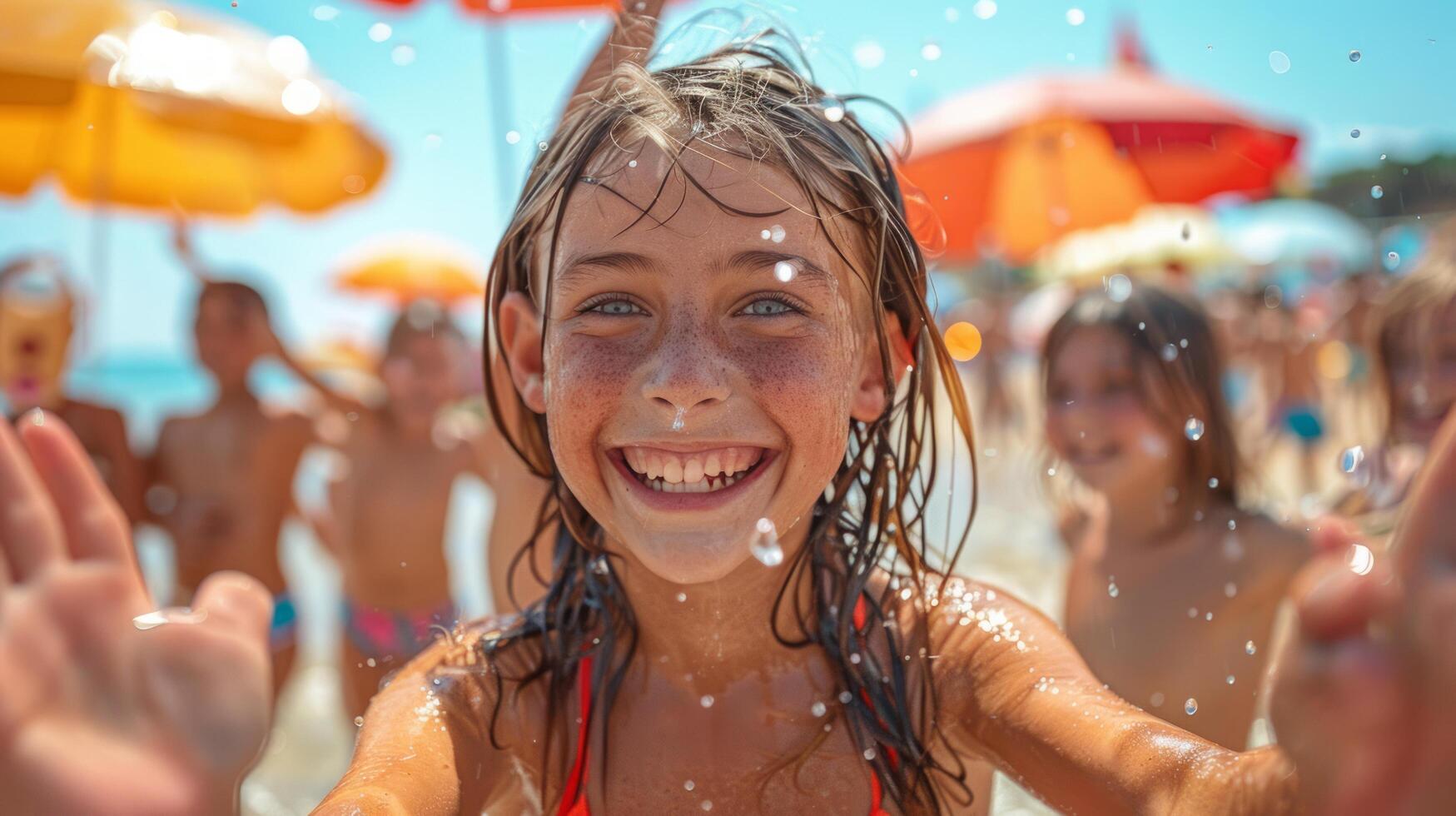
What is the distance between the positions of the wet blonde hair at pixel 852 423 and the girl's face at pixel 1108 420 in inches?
66.6

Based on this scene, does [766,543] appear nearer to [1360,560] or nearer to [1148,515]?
[1360,560]

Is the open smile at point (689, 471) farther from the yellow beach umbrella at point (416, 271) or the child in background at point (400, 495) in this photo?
the yellow beach umbrella at point (416, 271)

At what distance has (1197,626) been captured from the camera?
10.4 feet

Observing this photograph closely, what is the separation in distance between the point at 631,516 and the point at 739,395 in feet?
0.73

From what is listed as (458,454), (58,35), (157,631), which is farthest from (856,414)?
(58,35)

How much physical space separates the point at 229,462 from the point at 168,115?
1740mm

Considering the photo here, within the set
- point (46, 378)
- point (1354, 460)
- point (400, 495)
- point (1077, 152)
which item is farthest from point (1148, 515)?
point (1077, 152)

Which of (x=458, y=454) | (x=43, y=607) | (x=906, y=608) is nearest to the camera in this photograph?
(x=43, y=607)

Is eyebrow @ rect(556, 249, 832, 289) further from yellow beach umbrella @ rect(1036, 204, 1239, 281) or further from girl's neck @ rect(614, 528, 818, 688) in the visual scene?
yellow beach umbrella @ rect(1036, 204, 1239, 281)

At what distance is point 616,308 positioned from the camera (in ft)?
5.11

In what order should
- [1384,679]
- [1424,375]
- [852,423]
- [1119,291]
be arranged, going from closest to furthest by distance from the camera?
1. [1384,679]
2. [852,423]
3. [1424,375]
4. [1119,291]

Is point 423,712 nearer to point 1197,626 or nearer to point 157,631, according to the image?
point 157,631

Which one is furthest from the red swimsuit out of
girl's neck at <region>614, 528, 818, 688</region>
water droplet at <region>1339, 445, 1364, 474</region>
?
water droplet at <region>1339, 445, 1364, 474</region>

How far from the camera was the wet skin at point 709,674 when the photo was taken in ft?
3.46
